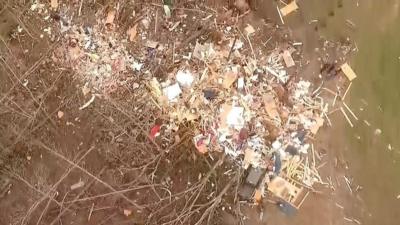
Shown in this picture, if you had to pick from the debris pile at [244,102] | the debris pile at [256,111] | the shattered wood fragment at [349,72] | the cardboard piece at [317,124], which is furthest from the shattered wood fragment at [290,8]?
the cardboard piece at [317,124]

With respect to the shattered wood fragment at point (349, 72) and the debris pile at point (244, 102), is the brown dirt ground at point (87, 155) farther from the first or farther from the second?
the shattered wood fragment at point (349, 72)

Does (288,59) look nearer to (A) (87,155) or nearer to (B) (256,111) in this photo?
(B) (256,111)

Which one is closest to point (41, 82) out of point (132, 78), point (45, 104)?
point (45, 104)

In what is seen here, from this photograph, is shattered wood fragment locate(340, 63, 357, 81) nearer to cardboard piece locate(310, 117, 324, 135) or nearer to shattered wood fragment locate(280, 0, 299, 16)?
cardboard piece locate(310, 117, 324, 135)

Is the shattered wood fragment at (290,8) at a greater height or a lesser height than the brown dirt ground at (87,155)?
greater

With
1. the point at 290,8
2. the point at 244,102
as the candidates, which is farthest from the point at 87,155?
the point at 290,8

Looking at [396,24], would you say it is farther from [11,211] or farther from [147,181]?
[11,211]

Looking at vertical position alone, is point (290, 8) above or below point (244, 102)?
above

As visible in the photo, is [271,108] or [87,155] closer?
[271,108]

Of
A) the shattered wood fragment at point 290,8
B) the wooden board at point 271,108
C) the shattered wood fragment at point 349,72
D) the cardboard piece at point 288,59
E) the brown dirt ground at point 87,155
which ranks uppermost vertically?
the shattered wood fragment at point 290,8
